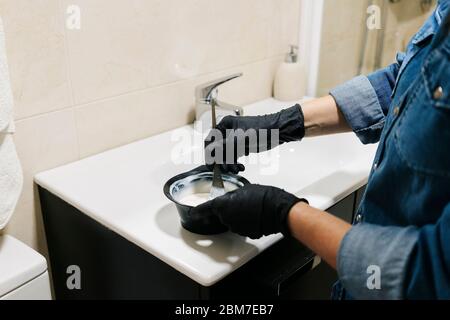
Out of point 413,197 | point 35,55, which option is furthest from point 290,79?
point 413,197

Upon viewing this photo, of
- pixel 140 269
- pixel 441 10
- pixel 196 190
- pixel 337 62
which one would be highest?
pixel 441 10

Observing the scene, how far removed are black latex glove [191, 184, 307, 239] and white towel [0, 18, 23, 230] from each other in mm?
376

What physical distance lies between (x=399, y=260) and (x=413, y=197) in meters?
0.10

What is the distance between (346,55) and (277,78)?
0.94 ft

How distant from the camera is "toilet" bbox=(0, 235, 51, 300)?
Result: 2.66 feet

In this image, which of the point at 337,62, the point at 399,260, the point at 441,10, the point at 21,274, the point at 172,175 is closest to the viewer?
the point at 399,260

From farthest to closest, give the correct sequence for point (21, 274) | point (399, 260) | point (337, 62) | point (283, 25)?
point (337, 62) < point (283, 25) < point (21, 274) < point (399, 260)

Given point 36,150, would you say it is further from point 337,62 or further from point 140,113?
point 337,62

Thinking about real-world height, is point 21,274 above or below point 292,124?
below

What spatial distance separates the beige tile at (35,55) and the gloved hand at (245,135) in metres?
0.33

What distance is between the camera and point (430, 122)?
1.83ft

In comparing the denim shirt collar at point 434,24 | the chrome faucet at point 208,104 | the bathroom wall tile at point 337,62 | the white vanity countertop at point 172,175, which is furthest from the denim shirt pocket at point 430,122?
the bathroom wall tile at point 337,62

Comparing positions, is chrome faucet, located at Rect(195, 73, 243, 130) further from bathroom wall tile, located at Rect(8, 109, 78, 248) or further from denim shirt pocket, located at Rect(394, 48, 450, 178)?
denim shirt pocket, located at Rect(394, 48, 450, 178)

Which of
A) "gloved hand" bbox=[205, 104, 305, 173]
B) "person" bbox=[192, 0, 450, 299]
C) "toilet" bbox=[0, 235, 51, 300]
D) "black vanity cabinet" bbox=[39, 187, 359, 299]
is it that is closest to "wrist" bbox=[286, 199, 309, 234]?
"person" bbox=[192, 0, 450, 299]
